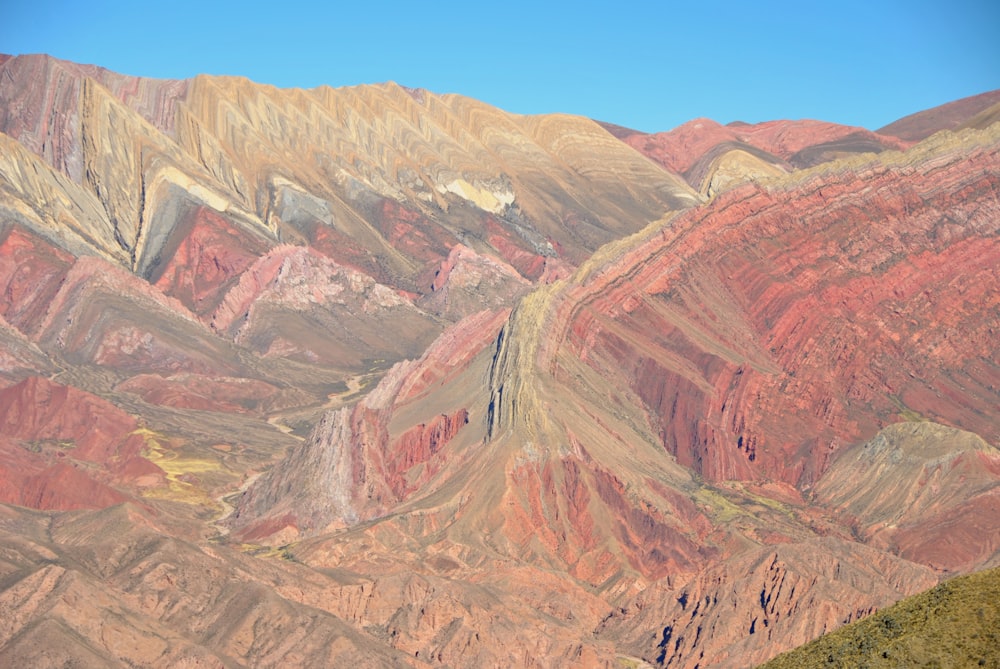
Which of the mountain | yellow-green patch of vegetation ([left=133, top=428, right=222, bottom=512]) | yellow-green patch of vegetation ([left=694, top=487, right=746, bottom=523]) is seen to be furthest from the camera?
yellow-green patch of vegetation ([left=133, top=428, right=222, bottom=512])

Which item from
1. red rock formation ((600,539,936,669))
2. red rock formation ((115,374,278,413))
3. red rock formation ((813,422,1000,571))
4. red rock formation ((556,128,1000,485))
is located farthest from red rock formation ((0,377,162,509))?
red rock formation ((813,422,1000,571))

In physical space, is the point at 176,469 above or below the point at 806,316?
below

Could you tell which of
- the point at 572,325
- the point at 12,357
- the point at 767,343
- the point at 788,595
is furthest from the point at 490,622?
the point at 12,357

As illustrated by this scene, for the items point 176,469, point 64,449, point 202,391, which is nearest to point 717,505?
point 176,469

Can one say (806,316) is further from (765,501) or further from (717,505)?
(717,505)

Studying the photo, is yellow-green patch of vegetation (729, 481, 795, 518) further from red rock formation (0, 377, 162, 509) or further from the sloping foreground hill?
the sloping foreground hill

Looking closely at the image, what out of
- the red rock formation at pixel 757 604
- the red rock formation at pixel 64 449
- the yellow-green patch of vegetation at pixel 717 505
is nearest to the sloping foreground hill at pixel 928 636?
the red rock formation at pixel 757 604

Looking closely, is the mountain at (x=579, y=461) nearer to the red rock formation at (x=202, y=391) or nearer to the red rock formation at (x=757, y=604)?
the red rock formation at (x=757, y=604)
